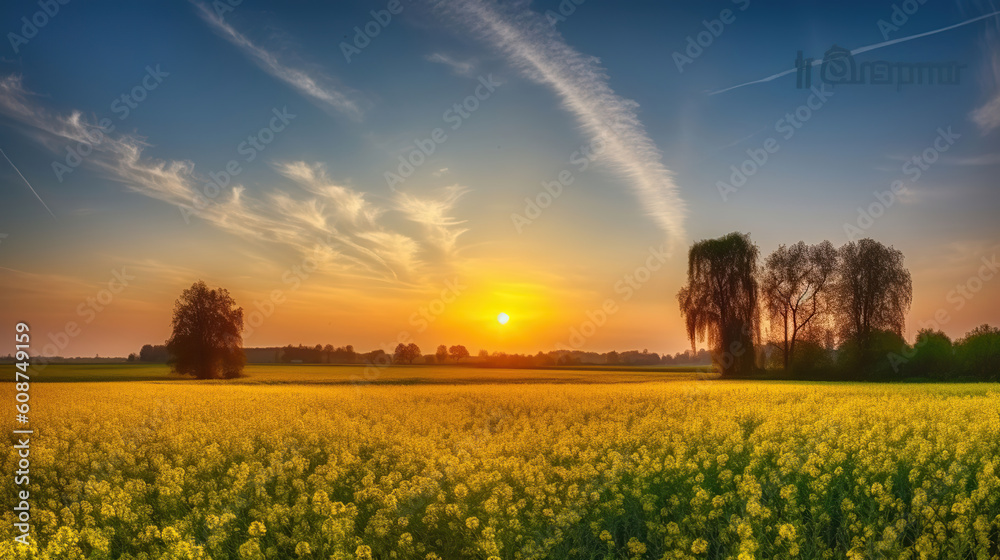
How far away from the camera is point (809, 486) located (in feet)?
28.3

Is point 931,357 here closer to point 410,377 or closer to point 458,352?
point 410,377

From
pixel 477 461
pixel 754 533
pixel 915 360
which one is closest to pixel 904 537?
pixel 754 533

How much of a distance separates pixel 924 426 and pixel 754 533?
329 inches

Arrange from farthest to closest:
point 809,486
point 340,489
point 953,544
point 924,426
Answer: point 924,426 → point 340,489 → point 809,486 → point 953,544

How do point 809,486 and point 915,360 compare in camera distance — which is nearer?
point 809,486

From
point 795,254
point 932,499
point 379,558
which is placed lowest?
point 379,558

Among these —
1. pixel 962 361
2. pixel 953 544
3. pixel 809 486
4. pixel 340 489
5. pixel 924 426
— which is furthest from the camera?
pixel 962 361

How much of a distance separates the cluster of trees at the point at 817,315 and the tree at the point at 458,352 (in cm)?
4865

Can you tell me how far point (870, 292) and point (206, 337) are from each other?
55.7 meters

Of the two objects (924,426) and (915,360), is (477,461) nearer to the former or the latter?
(924,426)

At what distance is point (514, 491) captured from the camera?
847 centimetres

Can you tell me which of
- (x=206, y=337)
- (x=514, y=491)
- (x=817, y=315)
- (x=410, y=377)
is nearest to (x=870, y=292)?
(x=817, y=315)

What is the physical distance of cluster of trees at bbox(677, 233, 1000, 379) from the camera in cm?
4159

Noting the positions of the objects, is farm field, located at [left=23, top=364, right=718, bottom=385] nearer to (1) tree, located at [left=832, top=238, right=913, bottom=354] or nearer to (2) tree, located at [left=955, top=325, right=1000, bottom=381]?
(1) tree, located at [left=832, top=238, right=913, bottom=354]
